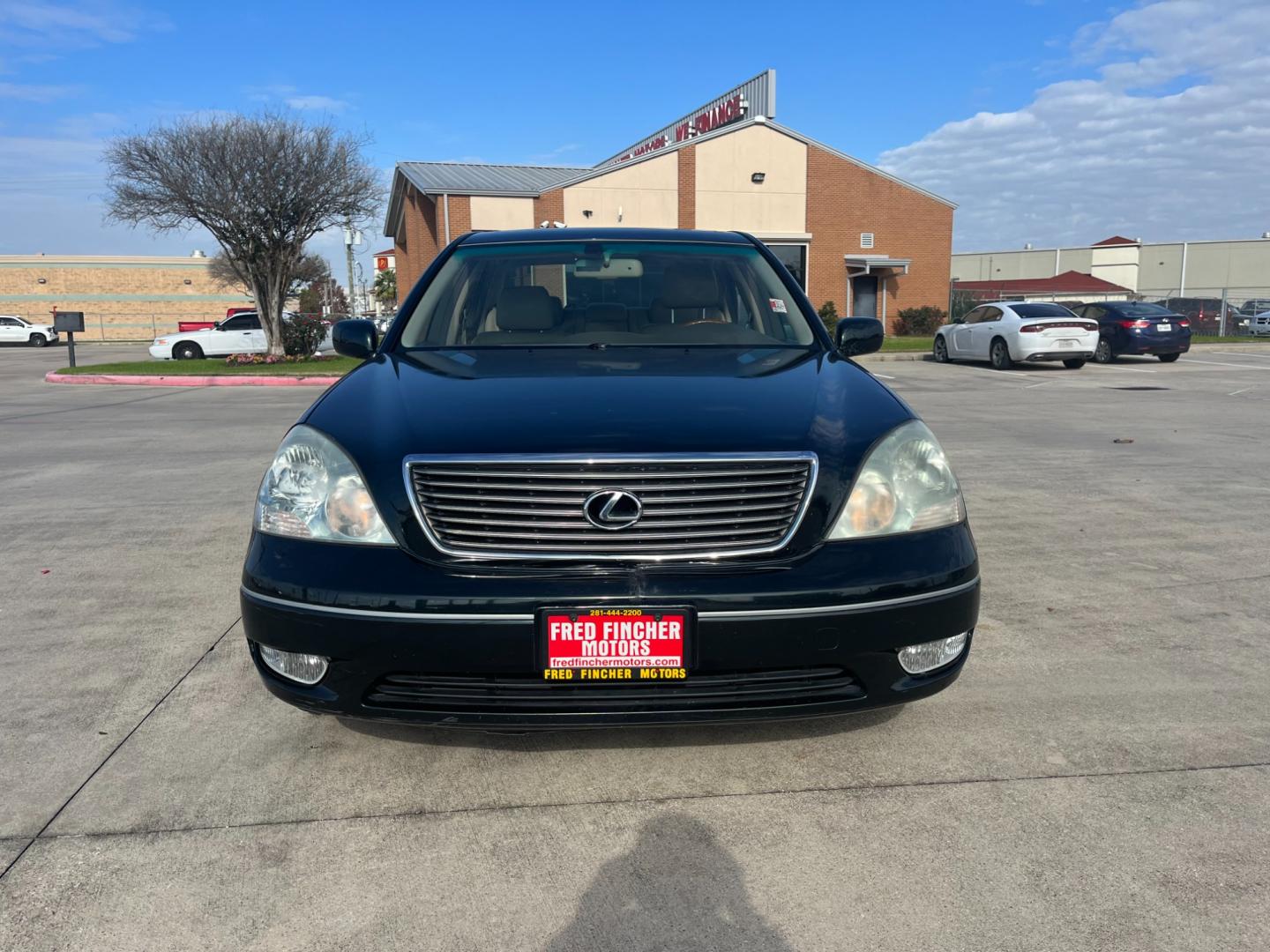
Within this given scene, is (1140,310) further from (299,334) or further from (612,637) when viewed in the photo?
(612,637)

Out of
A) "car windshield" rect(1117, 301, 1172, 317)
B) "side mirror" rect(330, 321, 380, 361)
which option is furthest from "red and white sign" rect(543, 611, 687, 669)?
"car windshield" rect(1117, 301, 1172, 317)

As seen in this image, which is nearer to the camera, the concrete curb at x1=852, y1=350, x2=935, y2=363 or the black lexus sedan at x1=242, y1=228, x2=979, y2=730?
the black lexus sedan at x1=242, y1=228, x2=979, y2=730

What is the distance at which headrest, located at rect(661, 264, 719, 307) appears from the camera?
13.0 feet

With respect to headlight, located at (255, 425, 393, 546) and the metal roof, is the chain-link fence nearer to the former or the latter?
the metal roof

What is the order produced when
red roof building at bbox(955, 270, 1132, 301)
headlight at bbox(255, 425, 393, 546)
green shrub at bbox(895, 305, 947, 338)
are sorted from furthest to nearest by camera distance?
red roof building at bbox(955, 270, 1132, 301) → green shrub at bbox(895, 305, 947, 338) → headlight at bbox(255, 425, 393, 546)

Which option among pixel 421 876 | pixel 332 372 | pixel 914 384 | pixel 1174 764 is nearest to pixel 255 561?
pixel 421 876

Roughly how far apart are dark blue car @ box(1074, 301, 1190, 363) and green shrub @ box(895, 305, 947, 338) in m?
12.4

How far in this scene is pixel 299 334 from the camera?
78.8ft

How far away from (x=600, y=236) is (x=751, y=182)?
29.3 metres

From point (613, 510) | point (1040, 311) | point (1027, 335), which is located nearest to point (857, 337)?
point (613, 510)

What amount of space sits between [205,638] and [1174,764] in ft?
→ 11.5

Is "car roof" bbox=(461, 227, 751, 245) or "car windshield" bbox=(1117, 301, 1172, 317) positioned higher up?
"car roof" bbox=(461, 227, 751, 245)

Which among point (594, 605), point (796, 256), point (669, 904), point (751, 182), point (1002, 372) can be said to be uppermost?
point (751, 182)

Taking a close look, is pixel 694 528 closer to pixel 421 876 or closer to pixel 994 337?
pixel 421 876
